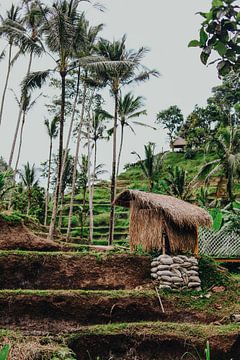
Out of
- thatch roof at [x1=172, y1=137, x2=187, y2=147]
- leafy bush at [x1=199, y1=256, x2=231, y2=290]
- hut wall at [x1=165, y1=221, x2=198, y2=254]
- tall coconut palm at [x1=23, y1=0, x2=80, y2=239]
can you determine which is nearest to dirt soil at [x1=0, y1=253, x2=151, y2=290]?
hut wall at [x1=165, y1=221, x2=198, y2=254]

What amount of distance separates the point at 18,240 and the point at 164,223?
3687 mm

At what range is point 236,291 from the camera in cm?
970

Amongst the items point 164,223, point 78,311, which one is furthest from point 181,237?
point 78,311

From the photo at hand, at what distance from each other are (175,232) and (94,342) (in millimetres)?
3771

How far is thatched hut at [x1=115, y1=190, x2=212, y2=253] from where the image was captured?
10.0 meters

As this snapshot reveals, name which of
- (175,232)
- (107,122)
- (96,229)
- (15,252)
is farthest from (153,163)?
(15,252)

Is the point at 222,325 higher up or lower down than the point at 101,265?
lower down

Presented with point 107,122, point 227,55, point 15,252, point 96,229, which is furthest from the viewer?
point 96,229

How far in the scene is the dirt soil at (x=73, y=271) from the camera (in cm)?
899

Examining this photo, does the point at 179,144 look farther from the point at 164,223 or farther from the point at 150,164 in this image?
the point at 164,223

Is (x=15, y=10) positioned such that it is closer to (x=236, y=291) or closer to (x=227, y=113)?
(x=236, y=291)

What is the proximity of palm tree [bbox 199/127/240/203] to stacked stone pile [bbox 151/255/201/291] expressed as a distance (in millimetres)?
6759

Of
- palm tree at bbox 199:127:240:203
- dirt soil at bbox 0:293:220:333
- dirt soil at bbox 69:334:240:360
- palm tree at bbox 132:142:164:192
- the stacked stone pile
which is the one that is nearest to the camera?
dirt soil at bbox 69:334:240:360

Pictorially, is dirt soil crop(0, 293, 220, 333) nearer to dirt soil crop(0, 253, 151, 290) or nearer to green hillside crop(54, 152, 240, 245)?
dirt soil crop(0, 253, 151, 290)
